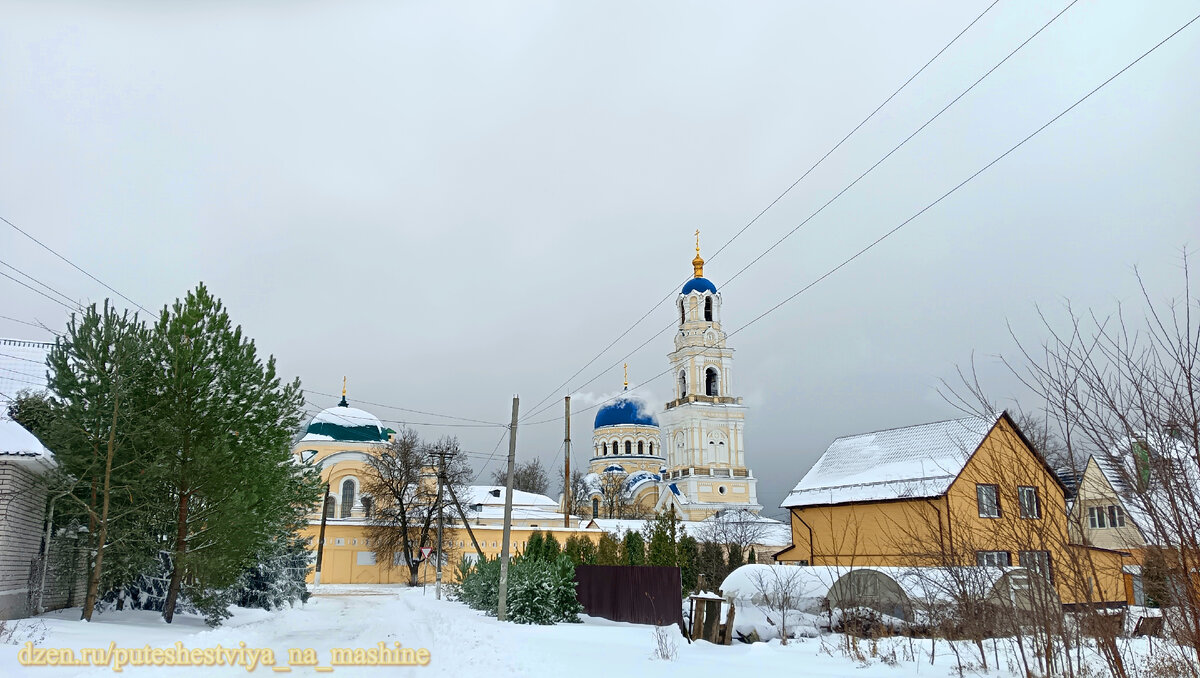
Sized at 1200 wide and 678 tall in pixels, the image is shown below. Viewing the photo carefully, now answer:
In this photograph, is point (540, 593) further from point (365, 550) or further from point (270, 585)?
point (365, 550)

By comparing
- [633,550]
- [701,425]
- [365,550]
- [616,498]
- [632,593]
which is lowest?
[632,593]

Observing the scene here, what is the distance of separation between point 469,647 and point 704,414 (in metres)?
63.4

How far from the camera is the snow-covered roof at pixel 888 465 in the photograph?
28781 mm

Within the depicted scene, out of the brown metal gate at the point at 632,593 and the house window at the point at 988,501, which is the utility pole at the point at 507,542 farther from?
the house window at the point at 988,501

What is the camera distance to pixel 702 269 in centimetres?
7762

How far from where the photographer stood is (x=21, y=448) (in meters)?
16.4

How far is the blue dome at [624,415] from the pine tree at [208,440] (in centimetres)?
7549

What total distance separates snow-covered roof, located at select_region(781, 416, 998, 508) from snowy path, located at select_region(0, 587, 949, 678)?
12.9 metres

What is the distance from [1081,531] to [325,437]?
→ 60.8 m

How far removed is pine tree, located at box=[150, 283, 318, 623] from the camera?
18.6 m

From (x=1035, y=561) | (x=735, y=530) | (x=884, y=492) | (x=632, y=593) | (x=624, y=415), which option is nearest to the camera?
(x=1035, y=561)

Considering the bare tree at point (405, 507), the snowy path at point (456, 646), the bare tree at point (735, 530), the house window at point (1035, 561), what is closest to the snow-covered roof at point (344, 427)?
the bare tree at point (405, 507)

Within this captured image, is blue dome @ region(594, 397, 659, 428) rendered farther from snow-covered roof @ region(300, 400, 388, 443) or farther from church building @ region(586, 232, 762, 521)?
snow-covered roof @ region(300, 400, 388, 443)

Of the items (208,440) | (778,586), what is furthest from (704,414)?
(208,440)
